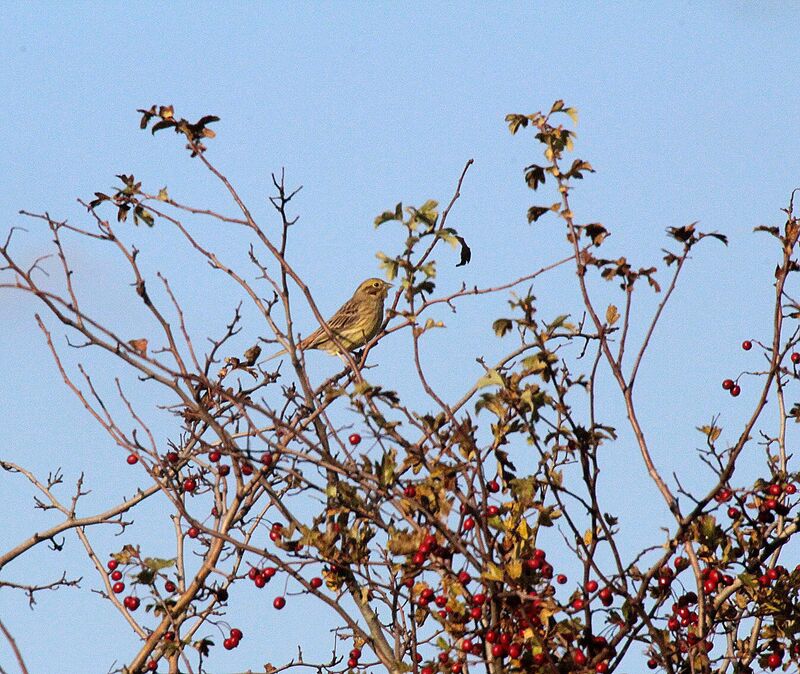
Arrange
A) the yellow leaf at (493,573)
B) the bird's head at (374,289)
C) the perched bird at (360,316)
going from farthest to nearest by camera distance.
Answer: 1. the bird's head at (374,289)
2. the perched bird at (360,316)
3. the yellow leaf at (493,573)

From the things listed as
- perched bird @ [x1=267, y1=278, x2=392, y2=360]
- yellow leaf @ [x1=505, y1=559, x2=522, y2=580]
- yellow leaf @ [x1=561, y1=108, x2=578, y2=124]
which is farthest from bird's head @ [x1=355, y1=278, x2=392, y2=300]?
yellow leaf @ [x1=505, y1=559, x2=522, y2=580]

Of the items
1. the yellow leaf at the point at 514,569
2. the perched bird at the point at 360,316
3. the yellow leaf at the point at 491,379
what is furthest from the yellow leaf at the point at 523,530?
the perched bird at the point at 360,316

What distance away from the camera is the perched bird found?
52.5ft

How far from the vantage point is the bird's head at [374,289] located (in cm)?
1744

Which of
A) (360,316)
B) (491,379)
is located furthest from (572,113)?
(360,316)

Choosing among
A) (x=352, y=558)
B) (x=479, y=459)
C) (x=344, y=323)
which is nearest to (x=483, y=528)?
(x=479, y=459)

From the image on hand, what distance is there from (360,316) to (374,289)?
0.89m

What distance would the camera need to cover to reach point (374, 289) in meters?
17.7

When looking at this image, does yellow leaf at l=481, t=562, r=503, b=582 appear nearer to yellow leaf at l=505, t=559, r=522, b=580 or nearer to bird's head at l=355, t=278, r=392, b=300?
yellow leaf at l=505, t=559, r=522, b=580

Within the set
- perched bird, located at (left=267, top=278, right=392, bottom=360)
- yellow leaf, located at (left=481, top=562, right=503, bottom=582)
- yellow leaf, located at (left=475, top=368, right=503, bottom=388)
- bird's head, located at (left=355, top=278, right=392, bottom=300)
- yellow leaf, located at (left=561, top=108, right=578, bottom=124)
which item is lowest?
yellow leaf, located at (left=481, top=562, right=503, bottom=582)

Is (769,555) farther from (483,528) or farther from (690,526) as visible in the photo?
(483,528)

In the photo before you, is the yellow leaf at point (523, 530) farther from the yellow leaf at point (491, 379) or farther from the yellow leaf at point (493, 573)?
the yellow leaf at point (491, 379)

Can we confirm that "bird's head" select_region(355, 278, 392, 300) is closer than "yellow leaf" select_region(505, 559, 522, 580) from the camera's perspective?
No

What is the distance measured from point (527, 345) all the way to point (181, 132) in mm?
2403
